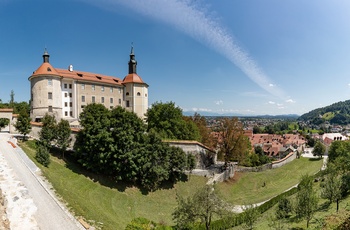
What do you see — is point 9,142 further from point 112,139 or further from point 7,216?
point 7,216

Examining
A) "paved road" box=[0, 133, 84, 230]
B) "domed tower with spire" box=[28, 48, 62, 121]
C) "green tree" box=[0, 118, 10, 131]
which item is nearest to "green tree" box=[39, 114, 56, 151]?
"paved road" box=[0, 133, 84, 230]

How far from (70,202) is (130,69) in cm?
4175

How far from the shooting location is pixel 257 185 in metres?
33.5

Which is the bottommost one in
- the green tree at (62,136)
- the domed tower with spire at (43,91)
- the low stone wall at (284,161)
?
the low stone wall at (284,161)

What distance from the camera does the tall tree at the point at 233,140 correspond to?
35.9m

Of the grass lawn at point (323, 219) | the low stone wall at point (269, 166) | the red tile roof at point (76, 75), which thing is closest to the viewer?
the grass lawn at point (323, 219)

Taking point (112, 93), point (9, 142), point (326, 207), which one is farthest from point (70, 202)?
point (112, 93)

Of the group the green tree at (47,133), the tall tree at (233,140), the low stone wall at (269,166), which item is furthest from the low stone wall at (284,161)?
the green tree at (47,133)

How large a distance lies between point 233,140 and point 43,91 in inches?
1362

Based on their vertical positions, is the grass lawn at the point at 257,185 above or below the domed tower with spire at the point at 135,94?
below

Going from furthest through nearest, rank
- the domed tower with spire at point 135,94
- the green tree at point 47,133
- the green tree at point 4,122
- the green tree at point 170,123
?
the domed tower with spire at point 135,94, the green tree at point 170,123, the green tree at point 4,122, the green tree at point 47,133

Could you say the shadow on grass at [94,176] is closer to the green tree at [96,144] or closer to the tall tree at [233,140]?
the green tree at [96,144]

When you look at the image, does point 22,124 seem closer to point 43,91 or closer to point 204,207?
point 43,91

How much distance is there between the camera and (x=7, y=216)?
1144 centimetres
